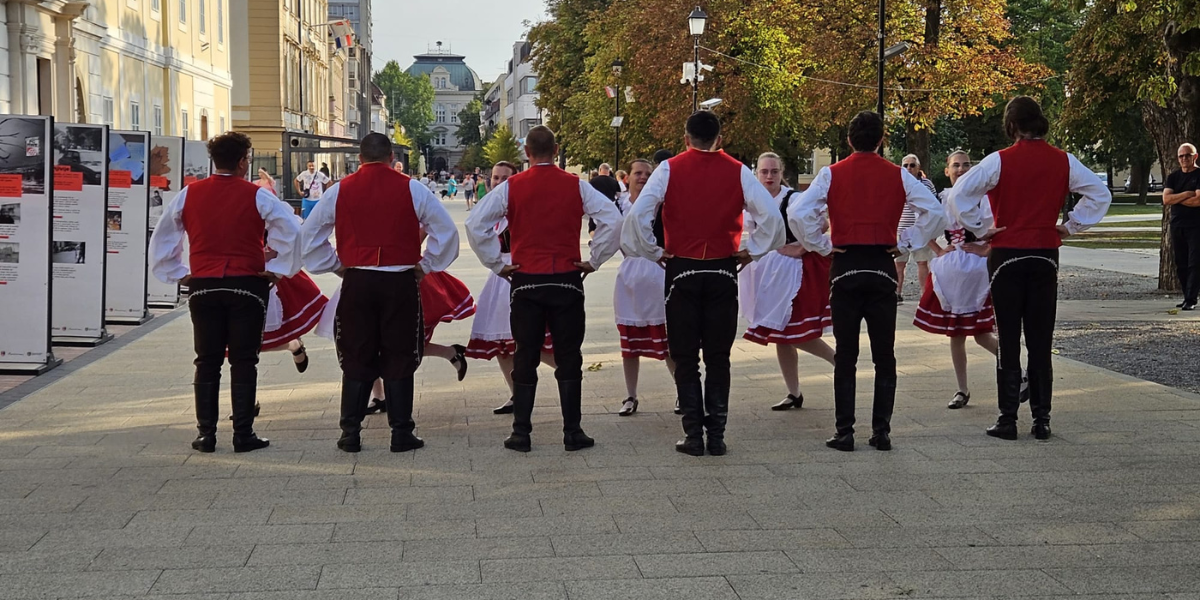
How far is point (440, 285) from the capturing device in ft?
29.1

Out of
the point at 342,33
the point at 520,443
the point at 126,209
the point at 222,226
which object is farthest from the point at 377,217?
the point at 342,33

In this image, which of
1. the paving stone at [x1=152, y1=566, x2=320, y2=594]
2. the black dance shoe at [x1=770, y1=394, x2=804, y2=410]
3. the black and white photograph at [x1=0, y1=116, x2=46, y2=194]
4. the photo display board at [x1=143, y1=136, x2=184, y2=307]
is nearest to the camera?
the paving stone at [x1=152, y1=566, x2=320, y2=594]

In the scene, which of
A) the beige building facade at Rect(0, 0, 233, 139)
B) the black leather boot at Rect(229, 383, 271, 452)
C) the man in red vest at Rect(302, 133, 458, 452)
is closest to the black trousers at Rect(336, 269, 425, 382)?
the man in red vest at Rect(302, 133, 458, 452)

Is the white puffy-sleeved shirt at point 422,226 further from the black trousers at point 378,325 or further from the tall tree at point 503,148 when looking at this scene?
the tall tree at point 503,148

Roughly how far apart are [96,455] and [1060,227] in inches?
223

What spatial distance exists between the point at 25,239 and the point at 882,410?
22.4ft

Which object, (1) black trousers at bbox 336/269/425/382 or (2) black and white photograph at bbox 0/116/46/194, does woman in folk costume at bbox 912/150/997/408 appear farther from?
(2) black and white photograph at bbox 0/116/46/194

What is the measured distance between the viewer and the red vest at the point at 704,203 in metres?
7.54

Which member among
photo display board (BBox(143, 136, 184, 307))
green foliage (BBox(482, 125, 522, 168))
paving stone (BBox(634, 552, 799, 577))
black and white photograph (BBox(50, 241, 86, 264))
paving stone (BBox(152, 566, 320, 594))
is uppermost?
green foliage (BBox(482, 125, 522, 168))

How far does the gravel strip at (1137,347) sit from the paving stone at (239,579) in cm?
703

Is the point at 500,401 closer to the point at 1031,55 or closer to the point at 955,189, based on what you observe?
the point at 955,189

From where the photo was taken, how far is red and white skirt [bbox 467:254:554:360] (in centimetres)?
874

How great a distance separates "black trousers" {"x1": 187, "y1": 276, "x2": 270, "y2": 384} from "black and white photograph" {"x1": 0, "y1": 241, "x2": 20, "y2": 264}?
12.1 feet

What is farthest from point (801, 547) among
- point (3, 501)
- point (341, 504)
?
point (3, 501)
